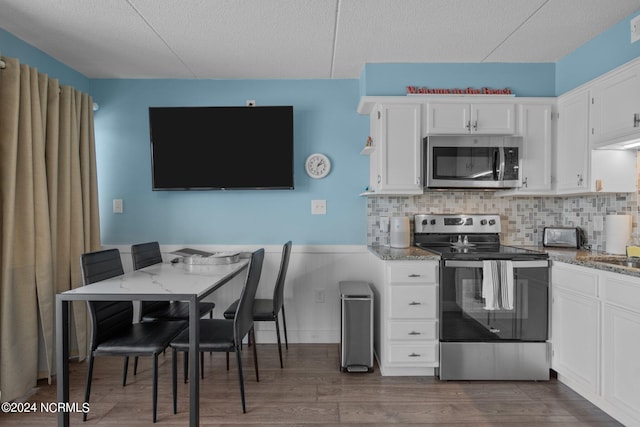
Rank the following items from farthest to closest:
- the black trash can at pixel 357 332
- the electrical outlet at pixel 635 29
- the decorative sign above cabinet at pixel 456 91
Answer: the decorative sign above cabinet at pixel 456 91 < the black trash can at pixel 357 332 < the electrical outlet at pixel 635 29

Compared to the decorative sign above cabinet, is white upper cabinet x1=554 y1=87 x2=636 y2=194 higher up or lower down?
lower down

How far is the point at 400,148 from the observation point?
9.09ft

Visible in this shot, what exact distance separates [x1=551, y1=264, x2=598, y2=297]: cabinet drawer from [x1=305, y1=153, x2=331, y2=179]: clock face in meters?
1.92

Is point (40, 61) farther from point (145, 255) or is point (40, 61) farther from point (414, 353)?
point (414, 353)

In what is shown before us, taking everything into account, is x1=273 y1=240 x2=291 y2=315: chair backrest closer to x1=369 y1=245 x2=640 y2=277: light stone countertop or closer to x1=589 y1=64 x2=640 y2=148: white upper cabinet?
x1=369 y1=245 x2=640 y2=277: light stone countertop

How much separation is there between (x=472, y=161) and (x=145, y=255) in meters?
2.70

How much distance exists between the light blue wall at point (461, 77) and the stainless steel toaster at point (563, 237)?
3.76ft

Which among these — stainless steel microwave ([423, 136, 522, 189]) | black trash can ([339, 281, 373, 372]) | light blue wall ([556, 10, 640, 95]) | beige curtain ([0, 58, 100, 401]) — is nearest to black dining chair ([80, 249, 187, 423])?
beige curtain ([0, 58, 100, 401])

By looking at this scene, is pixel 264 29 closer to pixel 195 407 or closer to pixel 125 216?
pixel 125 216

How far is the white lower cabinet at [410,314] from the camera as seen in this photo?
8.05 ft

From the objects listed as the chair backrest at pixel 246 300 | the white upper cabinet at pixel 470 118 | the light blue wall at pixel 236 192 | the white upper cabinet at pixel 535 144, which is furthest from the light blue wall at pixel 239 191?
the white upper cabinet at pixel 535 144

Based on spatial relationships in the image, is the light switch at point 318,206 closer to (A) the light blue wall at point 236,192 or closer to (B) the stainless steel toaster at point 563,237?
(A) the light blue wall at point 236,192

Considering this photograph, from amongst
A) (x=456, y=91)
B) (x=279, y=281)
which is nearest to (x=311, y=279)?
(x=279, y=281)

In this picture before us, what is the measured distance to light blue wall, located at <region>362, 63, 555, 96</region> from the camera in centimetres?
292
